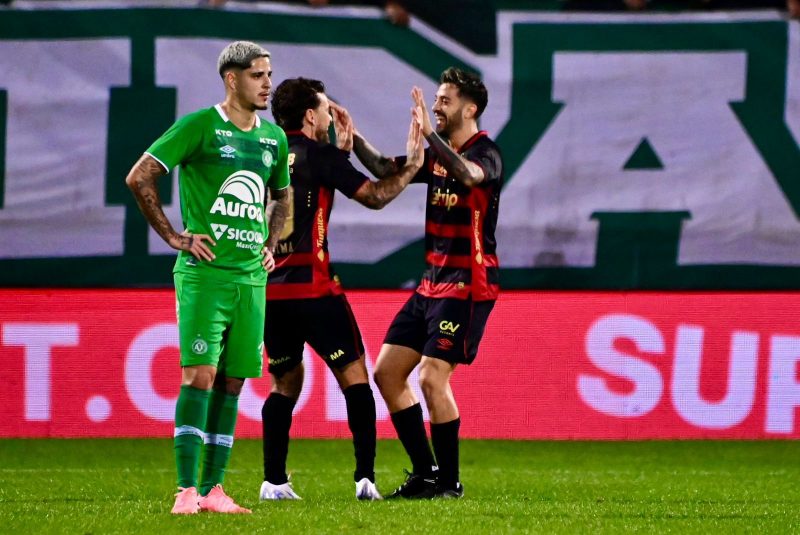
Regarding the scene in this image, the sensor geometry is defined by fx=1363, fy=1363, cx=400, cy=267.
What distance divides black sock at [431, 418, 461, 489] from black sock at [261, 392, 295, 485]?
0.64 meters

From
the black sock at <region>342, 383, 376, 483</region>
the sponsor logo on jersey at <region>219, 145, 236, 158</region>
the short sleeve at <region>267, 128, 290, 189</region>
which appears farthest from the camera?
the black sock at <region>342, 383, 376, 483</region>

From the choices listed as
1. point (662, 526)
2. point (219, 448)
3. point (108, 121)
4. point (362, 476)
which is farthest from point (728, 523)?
point (108, 121)

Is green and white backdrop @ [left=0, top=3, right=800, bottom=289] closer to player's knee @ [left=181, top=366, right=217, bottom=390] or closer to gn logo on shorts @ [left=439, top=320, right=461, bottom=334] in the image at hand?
gn logo on shorts @ [left=439, top=320, right=461, bottom=334]

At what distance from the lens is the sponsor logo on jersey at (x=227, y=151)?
5082mm

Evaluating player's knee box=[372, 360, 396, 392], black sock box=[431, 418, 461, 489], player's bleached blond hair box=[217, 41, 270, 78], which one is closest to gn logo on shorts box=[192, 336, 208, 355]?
player's bleached blond hair box=[217, 41, 270, 78]

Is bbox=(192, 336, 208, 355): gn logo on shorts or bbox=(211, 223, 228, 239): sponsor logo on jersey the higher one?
bbox=(211, 223, 228, 239): sponsor logo on jersey

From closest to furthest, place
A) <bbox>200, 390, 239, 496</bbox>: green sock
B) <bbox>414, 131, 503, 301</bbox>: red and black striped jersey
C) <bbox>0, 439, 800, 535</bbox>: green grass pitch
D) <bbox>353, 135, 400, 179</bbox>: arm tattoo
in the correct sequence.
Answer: <bbox>0, 439, 800, 535</bbox>: green grass pitch, <bbox>200, 390, 239, 496</bbox>: green sock, <bbox>414, 131, 503, 301</bbox>: red and black striped jersey, <bbox>353, 135, 400, 179</bbox>: arm tattoo

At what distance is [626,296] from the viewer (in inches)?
337

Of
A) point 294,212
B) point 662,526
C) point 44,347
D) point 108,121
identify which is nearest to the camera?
point 662,526

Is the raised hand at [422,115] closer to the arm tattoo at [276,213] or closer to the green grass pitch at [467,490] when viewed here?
the arm tattoo at [276,213]

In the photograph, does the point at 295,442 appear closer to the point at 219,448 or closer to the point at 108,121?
the point at 108,121

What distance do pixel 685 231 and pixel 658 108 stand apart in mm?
896

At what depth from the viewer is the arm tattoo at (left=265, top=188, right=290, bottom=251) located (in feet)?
18.0

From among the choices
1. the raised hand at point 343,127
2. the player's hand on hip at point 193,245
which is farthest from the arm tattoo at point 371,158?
the player's hand on hip at point 193,245
